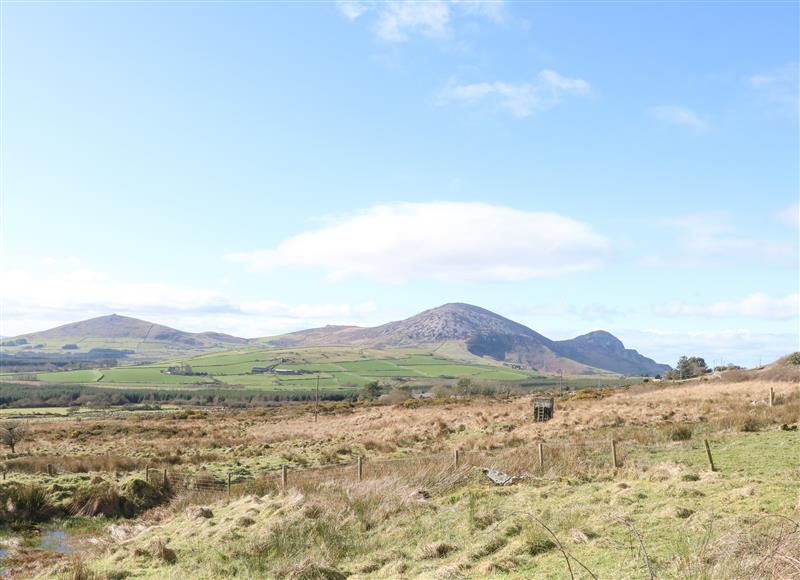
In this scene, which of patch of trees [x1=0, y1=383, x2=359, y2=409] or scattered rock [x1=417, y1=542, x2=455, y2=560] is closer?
scattered rock [x1=417, y1=542, x2=455, y2=560]

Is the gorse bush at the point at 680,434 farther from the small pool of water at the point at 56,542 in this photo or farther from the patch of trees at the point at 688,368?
the patch of trees at the point at 688,368

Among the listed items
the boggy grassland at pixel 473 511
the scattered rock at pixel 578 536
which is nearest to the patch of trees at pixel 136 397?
the boggy grassland at pixel 473 511

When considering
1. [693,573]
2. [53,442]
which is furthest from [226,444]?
[693,573]

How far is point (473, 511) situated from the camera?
46.5ft

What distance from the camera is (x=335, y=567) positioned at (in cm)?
1182

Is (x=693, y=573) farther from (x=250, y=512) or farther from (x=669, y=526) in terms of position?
(x=250, y=512)

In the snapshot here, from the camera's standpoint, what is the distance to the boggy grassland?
994 cm

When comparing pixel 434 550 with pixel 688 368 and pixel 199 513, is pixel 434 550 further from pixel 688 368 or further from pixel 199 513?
pixel 688 368

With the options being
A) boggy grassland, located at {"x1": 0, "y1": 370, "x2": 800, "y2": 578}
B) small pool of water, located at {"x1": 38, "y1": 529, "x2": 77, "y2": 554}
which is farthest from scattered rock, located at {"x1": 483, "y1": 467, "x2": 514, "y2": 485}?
small pool of water, located at {"x1": 38, "y1": 529, "x2": 77, "y2": 554}

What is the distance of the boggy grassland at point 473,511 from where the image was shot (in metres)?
9.94

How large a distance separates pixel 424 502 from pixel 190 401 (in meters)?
123

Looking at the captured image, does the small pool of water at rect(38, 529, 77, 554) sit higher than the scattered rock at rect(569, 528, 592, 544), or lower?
lower

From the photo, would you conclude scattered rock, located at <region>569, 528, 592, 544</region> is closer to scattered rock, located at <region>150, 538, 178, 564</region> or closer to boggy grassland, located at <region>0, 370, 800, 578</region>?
boggy grassland, located at <region>0, 370, 800, 578</region>

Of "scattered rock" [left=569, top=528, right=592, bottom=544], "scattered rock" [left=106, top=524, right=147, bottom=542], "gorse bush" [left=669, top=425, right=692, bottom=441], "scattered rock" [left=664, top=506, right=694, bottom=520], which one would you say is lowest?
"scattered rock" [left=106, top=524, right=147, bottom=542]
